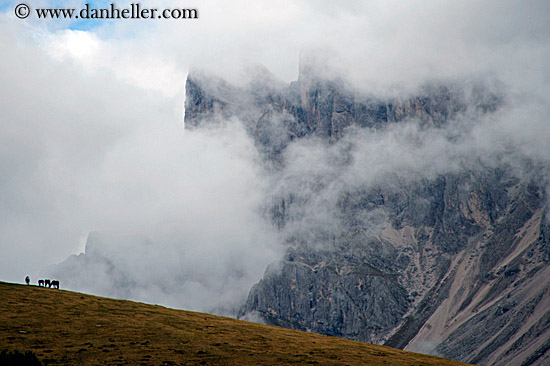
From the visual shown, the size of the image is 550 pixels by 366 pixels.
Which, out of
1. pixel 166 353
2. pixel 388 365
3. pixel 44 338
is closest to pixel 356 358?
pixel 388 365

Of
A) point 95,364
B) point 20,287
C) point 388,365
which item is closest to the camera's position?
point 95,364

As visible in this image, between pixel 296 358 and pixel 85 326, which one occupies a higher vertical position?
pixel 85 326

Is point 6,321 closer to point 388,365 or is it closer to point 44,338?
point 44,338

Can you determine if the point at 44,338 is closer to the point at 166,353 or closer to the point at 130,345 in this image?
the point at 130,345

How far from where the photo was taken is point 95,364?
6050 centimetres

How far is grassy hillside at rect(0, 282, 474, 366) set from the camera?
210ft

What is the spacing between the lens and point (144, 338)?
70812mm

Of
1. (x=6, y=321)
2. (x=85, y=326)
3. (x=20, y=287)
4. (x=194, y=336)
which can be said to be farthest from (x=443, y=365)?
(x=20, y=287)

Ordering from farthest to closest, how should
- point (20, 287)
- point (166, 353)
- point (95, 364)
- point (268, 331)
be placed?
point (20, 287) → point (268, 331) → point (166, 353) → point (95, 364)

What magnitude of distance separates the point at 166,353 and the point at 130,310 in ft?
72.8

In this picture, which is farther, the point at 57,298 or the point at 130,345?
the point at 57,298

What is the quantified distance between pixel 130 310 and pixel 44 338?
64.8 feet

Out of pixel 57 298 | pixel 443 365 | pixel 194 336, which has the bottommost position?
pixel 443 365

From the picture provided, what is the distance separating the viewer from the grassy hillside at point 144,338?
64.1m
